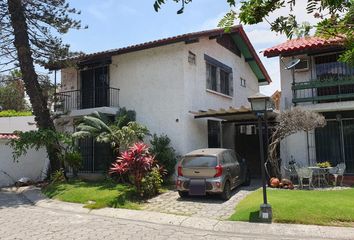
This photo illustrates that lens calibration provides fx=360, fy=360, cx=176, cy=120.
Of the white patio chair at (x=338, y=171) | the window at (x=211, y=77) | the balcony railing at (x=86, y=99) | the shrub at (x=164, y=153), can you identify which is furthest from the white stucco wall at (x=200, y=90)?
the white patio chair at (x=338, y=171)

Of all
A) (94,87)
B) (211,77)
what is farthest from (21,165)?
(211,77)

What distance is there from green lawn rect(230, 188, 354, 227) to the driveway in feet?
1.64

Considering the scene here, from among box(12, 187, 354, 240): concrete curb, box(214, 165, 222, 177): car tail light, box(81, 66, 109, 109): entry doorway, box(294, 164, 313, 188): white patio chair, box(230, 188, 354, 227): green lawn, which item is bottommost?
box(12, 187, 354, 240): concrete curb

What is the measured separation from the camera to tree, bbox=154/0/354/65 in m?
1.92

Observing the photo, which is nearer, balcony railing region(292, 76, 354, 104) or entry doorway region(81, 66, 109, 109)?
balcony railing region(292, 76, 354, 104)

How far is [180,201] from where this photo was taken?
38.6 feet

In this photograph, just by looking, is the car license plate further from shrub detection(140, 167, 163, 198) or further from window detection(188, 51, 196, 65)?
window detection(188, 51, 196, 65)

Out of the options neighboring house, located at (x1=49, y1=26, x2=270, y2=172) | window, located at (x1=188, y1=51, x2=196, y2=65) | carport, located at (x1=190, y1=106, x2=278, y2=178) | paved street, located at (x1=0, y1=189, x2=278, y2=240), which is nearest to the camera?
paved street, located at (x1=0, y1=189, x2=278, y2=240)

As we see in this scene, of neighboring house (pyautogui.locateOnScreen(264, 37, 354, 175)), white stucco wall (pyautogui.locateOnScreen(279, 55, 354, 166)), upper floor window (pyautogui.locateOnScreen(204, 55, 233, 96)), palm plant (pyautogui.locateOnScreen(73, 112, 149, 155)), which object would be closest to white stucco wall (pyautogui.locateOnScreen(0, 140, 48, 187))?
palm plant (pyautogui.locateOnScreen(73, 112, 149, 155))

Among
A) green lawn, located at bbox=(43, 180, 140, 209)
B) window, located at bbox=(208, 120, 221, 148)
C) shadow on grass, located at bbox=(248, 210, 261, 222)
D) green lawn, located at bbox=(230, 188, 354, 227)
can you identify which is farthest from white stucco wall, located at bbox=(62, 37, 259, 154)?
shadow on grass, located at bbox=(248, 210, 261, 222)

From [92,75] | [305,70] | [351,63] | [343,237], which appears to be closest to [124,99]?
[92,75]

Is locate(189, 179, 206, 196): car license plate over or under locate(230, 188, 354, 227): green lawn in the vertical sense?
over

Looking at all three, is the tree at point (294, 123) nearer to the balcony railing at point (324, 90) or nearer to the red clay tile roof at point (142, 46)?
the balcony railing at point (324, 90)

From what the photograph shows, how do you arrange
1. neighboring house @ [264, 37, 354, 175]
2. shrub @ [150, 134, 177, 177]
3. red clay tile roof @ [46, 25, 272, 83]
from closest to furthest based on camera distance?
1. neighboring house @ [264, 37, 354, 175]
2. shrub @ [150, 134, 177, 177]
3. red clay tile roof @ [46, 25, 272, 83]
